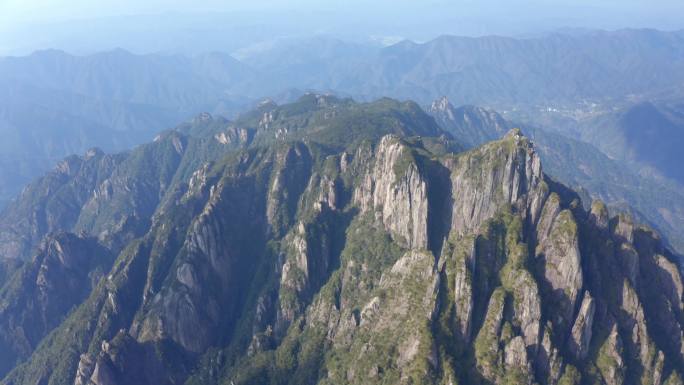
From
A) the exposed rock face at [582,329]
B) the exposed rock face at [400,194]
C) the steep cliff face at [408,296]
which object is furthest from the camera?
the exposed rock face at [400,194]

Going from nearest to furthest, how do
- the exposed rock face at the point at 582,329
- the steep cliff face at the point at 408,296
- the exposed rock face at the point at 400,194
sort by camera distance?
the exposed rock face at the point at 582,329 < the steep cliff face at the point at 408,296 < the exposed rock face at the point at 400,194

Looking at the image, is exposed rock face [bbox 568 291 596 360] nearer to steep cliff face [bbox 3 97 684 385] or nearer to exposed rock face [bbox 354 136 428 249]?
steep cliff face [bbox 3 97 684 385]

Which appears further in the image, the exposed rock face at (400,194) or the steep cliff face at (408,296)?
the exposed rock face at (400,194)

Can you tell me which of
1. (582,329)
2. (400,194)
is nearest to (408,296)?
(582,329)

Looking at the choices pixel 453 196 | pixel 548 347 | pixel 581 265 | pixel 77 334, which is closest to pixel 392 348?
pixel 548 347

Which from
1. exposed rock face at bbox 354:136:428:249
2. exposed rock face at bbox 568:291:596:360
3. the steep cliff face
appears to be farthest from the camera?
exposed rock face at bbox 354:136:428:249

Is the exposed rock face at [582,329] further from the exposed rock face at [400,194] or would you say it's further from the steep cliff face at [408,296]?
the exposed rock face at [400,194]

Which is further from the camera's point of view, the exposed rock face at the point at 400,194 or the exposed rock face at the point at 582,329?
the exposed rock face at the point at 400,194

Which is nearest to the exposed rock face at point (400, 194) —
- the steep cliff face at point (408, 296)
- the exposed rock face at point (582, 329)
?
the steep cliff face at point (408, 296)

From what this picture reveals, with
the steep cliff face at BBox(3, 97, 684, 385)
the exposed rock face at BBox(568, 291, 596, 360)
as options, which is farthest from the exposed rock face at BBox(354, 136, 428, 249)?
the exposed rock face at BBox(568, 291, 596, 360)
